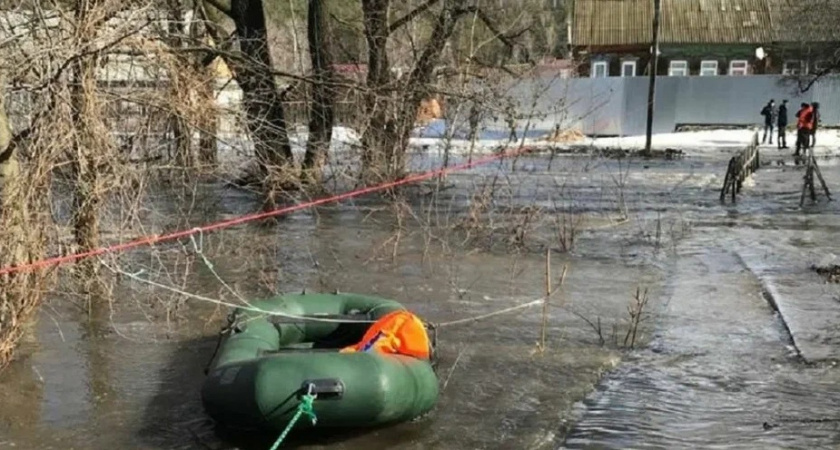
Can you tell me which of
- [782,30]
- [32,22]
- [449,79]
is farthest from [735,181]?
[782,30]

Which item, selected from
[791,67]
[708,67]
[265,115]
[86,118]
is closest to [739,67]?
[708,67]

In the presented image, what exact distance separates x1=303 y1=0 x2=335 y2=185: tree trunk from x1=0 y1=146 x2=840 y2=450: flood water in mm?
1035

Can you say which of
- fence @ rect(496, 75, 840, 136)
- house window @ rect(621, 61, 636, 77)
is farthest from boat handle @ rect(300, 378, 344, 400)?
house window @ rect(621, 61, 636, 77)

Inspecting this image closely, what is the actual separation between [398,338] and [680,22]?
134ft

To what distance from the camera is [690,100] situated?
1529 inches

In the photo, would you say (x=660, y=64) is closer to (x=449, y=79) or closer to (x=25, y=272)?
(x=449, y=79)

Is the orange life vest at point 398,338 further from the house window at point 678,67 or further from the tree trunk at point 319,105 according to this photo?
the house window at point 678,67

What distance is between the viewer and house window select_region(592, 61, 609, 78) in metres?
45.7

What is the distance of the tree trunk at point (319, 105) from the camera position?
13.4 meters

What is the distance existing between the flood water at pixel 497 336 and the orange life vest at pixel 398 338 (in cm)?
49

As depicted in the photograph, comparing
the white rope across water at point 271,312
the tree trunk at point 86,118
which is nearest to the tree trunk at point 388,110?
the white rope across water at point 271,312

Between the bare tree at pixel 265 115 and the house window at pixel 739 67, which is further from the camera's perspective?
the house window at pixel 739 67

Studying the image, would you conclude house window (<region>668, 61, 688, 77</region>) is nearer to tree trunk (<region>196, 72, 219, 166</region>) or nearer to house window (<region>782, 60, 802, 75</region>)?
house window (<region>782, 60, 802, 75</region>)

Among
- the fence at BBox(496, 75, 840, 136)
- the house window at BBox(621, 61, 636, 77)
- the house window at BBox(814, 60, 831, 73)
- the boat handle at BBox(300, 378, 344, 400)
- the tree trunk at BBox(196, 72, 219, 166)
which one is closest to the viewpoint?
the boat handle at BBox(300, 378, 344, 400)
